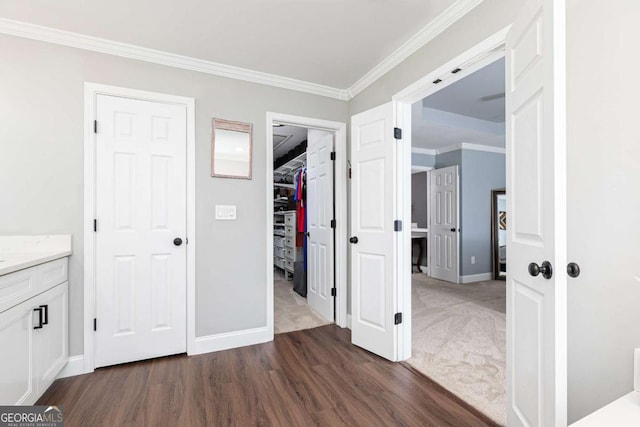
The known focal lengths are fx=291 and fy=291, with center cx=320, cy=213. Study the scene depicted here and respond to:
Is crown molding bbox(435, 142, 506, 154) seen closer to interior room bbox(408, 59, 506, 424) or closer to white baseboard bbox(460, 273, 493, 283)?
interior room bbox(408, 59, 506, 424)

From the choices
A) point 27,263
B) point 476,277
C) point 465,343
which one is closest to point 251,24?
point 27,263

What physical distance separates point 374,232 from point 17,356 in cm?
231

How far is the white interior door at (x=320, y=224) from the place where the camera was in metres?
3.20

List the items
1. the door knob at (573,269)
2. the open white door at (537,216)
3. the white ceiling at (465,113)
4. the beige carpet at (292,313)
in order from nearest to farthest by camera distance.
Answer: the open white door at (537,216) < the door knob at (573,269) < the beige carpet at (292,313) < the white ceiling at (465,113)

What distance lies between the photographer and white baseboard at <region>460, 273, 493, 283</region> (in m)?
5.11

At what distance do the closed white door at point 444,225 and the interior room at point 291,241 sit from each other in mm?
2604

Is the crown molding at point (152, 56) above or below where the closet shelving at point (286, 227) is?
above

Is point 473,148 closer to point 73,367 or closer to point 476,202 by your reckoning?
point 476,202

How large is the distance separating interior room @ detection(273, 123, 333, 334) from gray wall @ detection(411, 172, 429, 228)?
284 cm

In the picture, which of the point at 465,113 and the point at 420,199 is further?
the point at 420,199

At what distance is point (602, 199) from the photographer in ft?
3.77

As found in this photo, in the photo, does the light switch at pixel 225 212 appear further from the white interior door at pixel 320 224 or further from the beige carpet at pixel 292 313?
the beige carpet at pixel 292 313

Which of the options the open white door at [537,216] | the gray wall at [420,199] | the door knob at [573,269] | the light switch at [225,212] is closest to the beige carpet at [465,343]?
the open white door at [537,216]

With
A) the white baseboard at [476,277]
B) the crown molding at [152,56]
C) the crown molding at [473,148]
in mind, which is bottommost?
the white baseboard at [476,277]
